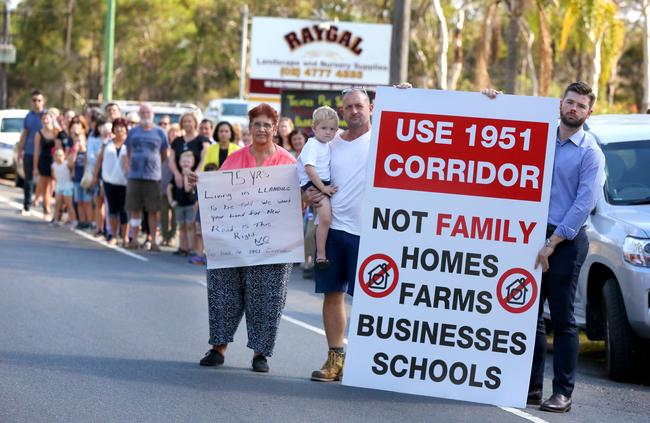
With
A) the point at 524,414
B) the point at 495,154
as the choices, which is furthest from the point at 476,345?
the point at 495,154

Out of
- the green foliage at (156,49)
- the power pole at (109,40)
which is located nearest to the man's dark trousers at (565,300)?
the power pole at (109,40)

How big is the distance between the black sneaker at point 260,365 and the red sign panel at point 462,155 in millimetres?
1511

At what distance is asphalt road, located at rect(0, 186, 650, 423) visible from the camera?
7.67m

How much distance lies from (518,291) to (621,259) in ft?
5.17

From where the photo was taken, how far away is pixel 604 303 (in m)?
9.81

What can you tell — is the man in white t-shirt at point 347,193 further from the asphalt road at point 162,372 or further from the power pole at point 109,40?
the power pole at point 109,40

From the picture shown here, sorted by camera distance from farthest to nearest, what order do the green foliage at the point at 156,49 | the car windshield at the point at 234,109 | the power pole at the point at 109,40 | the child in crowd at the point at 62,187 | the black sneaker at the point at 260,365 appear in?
the green foliage at the point at 156,49, the car windshield at the point at 234,109, the power pole at the point at 109,40, the child in crowd at the point at 62,187, the black sneaker at the point at 260,365

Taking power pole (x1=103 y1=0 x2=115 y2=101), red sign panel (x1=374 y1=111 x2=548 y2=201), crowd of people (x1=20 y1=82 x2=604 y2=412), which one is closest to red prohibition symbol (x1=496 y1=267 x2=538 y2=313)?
crowd of people (x1=20 y1=82 x2=604 y2=412)

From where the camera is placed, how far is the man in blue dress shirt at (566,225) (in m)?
8.09

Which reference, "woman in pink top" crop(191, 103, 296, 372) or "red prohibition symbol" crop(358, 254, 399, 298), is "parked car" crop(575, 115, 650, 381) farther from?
"woman in pink top" crop(191, 103, 296, 372)

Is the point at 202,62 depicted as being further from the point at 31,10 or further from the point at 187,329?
the point at 187,329

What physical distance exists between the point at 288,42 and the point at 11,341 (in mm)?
23102

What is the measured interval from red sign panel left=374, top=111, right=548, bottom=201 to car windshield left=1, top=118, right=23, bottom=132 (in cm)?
2626

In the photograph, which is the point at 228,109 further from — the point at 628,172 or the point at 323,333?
the point at 628,172
